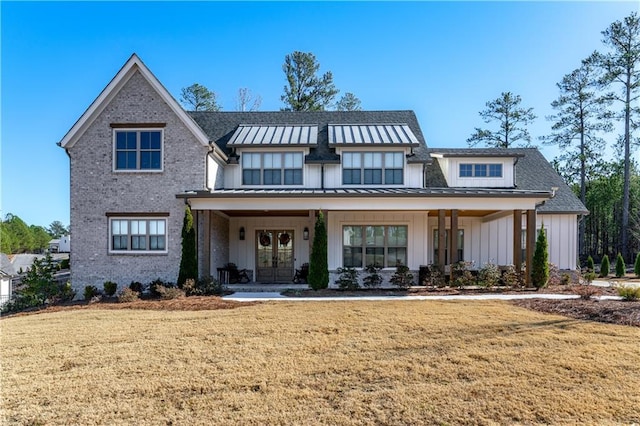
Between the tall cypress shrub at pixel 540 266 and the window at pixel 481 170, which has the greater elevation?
the window at pixel 481 170

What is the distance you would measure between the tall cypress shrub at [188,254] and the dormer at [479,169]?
11792 mm

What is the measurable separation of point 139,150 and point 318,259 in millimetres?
8230

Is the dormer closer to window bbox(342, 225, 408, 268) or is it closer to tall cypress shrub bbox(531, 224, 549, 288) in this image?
window bbox(342, 225, 408, 268)

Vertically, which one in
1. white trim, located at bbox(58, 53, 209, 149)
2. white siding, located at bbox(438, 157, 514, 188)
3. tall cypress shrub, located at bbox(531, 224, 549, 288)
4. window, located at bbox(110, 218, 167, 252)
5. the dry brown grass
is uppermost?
white trim, located at bbox(58, 53, 209, 149)

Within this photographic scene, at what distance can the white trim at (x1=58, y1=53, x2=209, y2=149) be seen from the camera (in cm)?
1537

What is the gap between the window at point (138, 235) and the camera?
15438mm

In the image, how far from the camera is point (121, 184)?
1553cm

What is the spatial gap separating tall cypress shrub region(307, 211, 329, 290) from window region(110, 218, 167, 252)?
5837 mm

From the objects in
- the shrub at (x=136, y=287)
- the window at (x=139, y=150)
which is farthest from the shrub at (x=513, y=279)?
the window at (x=139, y=150)

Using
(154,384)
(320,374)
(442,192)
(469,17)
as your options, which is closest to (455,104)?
(469,17)

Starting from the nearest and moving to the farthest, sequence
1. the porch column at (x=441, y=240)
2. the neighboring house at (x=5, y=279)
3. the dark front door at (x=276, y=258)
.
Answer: the porch column at (x=441, y=240), the dark front door at (x=276, y=258), the neighboring house at (x=5, y=279)

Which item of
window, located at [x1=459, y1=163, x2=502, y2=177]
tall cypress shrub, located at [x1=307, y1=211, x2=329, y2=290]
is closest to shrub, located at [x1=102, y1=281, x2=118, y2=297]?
tall cypress shrub, located at [x1=307, y1=211, x2=329, y2=290]

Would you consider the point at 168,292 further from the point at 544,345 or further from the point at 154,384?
the point at 544,345

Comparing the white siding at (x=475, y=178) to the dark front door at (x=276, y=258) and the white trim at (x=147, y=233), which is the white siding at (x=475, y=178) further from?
the white trim at (x=147, y=233)
